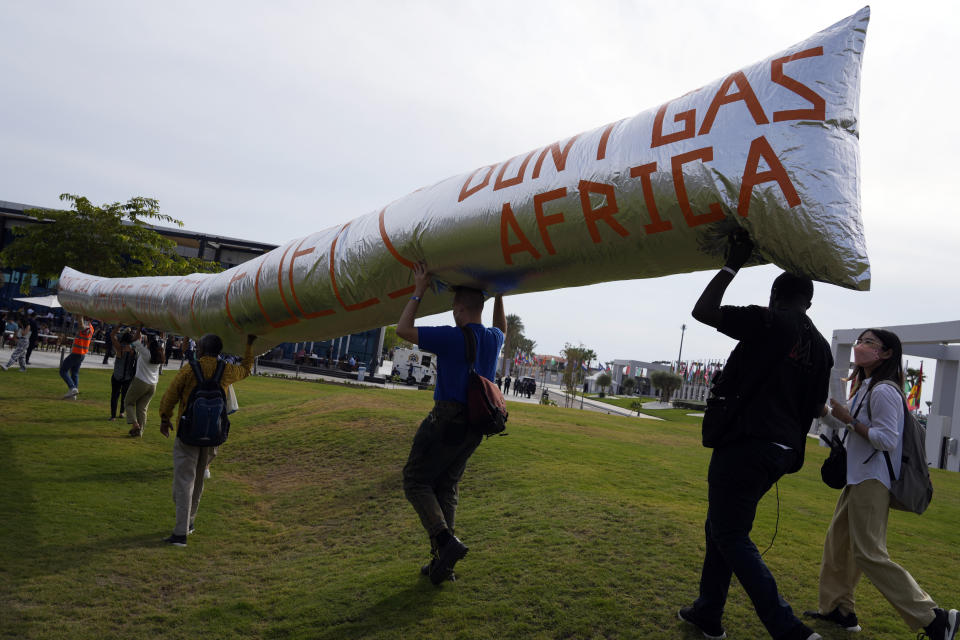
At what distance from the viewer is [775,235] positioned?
8.55 ft

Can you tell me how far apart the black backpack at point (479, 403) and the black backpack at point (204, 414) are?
8.38 ft

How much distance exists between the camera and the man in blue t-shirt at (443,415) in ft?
13.1

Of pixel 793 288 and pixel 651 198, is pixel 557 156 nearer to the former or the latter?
pixel 651 198

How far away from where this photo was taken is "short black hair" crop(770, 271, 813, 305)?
10.2ft

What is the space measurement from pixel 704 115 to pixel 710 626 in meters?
2.61

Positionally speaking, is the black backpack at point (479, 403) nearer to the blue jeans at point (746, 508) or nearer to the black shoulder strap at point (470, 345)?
the black shoulder strap at point (470, 345)

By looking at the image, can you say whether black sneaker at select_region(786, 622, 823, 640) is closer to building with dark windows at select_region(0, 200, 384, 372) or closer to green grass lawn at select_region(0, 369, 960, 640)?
green grass lawn at select_region(0, 369, 960, 640)

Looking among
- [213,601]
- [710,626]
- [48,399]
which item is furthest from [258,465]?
[710,626]

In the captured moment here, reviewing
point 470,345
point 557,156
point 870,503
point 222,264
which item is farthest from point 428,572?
point 222,264

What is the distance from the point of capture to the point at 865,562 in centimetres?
342

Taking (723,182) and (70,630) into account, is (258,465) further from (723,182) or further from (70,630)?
(723,182)

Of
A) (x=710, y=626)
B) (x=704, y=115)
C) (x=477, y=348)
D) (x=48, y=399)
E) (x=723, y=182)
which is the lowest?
(x=48, y=399)

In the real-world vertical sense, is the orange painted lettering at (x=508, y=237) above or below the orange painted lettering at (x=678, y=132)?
below

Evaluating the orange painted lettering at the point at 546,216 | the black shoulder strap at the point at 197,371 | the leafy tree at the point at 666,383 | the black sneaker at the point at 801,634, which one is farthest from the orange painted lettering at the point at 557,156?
the leafy tree at the point at 666,383
